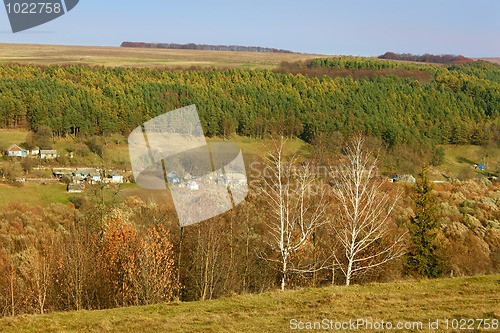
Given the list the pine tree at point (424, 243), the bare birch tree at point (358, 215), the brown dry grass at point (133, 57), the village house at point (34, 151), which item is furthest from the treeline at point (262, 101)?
the bare birch tree at point (358, 215)

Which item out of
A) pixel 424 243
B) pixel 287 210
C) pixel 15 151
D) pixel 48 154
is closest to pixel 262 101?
pixel 48 154

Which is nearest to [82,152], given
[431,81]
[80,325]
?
[80,325]

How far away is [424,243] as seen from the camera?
21953 mm

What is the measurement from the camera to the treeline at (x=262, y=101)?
70250 millimetres

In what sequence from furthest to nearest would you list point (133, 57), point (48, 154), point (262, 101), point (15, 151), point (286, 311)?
point (133, 57) < point (262, 101) < point (48, 154) < point (15, 151) < point (286, 311)

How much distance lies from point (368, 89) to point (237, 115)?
25.7 metres

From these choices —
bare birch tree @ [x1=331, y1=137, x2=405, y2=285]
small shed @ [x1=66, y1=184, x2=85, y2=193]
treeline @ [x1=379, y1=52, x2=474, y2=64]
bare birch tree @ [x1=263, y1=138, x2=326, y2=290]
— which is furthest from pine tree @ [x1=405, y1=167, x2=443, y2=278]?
treeline @ [x1=379, y1=52, x2=474, y2=64]

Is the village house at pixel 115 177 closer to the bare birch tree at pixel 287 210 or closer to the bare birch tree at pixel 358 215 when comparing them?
the bare birch tree at pixel 287 210

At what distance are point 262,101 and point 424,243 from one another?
63679 millimetres

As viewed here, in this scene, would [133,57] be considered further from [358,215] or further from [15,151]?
[358,215]

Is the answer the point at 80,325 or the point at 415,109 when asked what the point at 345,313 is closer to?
the point at 80,325

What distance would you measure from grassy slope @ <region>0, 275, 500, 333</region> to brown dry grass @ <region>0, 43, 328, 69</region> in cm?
9262

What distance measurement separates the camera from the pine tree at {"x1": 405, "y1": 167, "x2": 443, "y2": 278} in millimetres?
21634

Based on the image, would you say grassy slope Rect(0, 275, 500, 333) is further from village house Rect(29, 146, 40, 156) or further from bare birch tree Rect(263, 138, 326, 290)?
village house Rect(29, 146, 40, 156)
